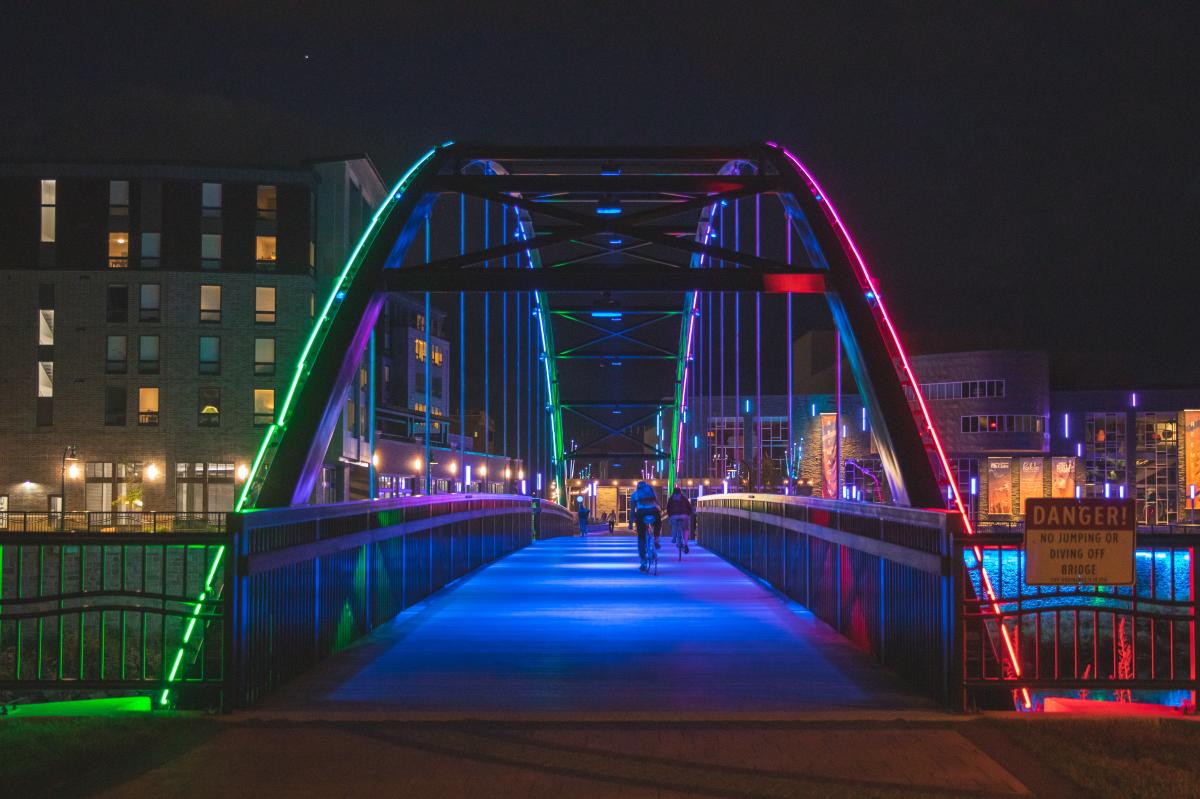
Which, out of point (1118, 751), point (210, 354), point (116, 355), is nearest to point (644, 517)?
point (1118, 751)

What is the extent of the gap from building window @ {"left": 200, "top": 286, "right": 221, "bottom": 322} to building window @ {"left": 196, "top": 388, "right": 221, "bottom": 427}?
10.1 feet

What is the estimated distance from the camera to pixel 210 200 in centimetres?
5409

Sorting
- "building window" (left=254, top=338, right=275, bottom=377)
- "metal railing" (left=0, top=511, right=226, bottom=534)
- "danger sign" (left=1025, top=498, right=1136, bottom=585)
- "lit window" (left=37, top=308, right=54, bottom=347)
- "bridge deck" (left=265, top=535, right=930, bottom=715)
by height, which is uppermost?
"lit window" (left=37, top=308, right=54, bottom=347)

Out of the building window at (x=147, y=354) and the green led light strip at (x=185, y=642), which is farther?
the building window at (x=147, y=354)

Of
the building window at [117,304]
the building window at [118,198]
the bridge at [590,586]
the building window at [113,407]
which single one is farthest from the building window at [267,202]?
the bridge at [590,586]

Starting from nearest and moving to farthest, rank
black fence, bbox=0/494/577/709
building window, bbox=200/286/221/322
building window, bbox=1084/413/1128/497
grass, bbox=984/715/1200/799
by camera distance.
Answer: grass, bbox=984/715/1200/799, black fence, bbox=0/494/577/709, building window, bbox=200/286/221/322, building window, bbox=1084/413/1128/497

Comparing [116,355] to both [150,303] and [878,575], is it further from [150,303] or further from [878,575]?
Result: [878,575]

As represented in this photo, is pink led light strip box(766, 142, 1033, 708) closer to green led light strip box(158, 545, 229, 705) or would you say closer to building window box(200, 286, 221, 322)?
green led light strip box(158, 545, 229, 705)

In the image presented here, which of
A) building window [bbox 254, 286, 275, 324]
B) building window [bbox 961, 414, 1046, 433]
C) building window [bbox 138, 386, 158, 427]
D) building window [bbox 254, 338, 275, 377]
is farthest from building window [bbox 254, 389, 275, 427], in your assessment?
building window [bbox 961, 414, 1046, 433]

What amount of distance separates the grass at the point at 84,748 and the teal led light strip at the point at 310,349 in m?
2.50

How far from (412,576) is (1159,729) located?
840cm

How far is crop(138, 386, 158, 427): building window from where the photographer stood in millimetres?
52094

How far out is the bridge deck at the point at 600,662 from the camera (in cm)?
767

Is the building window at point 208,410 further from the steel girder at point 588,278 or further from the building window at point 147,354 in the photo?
the steel girder at point 588,278
